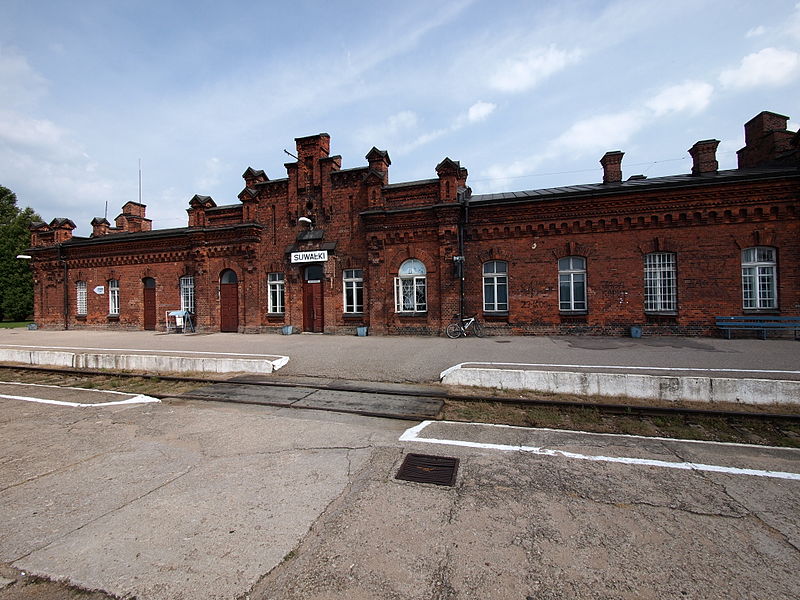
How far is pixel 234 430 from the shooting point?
5488mm

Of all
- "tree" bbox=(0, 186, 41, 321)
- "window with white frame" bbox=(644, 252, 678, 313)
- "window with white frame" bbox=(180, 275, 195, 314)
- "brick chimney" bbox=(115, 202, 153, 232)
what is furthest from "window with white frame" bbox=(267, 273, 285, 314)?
"tree" bbox=(0, 186, 41, 321)

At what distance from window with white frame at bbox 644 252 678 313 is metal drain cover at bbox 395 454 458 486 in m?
12.8

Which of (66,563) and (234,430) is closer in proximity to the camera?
(66,563)

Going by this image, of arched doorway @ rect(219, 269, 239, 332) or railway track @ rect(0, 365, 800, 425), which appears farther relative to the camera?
arched doorway @ rect(219, 269, 239, 332)

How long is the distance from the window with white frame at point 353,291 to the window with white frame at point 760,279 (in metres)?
14.4

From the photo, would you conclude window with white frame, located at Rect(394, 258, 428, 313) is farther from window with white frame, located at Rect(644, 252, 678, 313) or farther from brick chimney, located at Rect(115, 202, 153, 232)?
brick chimney, located at Rect(115, 202, 153, 232)

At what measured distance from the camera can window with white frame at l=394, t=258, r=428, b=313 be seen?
15.5m

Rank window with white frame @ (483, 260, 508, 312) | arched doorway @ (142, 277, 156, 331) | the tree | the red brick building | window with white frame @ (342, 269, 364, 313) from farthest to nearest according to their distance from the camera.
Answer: the tree < arched doorway @ (142, 277, 156, 331) < window with white frame @ (342, 269, 364, 313) < window with white frame @ (483, 260, 508, 312) < the red brick building

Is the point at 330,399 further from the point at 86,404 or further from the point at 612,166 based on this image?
the point at 612,166

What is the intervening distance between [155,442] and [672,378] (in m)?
8.44

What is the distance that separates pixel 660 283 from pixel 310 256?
1421 centimetres

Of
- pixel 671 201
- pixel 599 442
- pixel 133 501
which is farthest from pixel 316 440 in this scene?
pixel 671 201

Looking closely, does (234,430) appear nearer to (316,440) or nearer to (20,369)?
(316,440)

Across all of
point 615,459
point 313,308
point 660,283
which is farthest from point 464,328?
point 615,459
